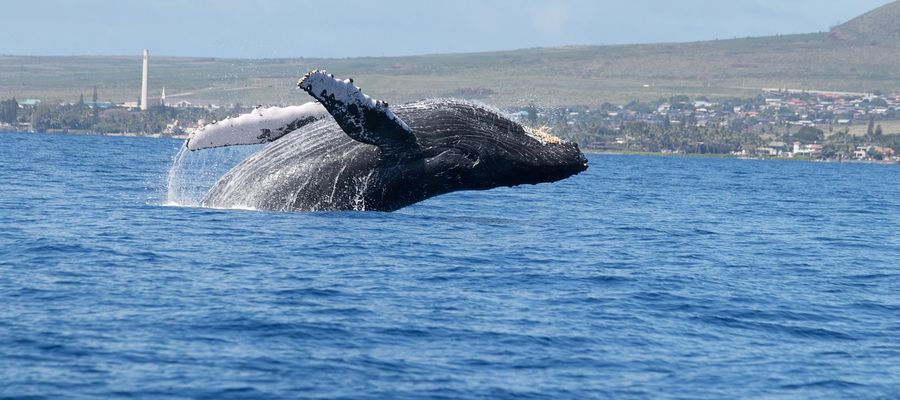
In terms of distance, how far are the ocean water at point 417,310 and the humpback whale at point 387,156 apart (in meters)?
0.36

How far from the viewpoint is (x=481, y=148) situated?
52.9 feet

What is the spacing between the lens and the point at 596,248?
16.8m

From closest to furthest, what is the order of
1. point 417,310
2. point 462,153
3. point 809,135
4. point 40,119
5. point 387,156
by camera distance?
point 417,310, point 387,156, point 462,153, point 40,119, point 809,135

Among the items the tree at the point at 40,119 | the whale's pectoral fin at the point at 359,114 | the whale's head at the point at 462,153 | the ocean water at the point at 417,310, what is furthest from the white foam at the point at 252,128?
the tree at the point at 40,119

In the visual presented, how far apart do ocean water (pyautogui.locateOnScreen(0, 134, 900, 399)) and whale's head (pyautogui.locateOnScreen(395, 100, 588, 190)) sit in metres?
0.85

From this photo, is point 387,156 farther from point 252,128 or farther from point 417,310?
point 417,310

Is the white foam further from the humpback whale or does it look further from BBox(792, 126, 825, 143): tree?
BBox(792, 126, 825, 143): tree

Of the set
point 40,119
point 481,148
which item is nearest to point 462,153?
point 481,148

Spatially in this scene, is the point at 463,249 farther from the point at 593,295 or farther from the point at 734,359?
the point at 734,359

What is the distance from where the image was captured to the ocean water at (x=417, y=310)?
29.8 feet

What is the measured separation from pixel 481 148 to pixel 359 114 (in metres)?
2.03

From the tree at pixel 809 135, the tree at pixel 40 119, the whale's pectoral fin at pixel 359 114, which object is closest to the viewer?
the whale's pectoral fin at pixel 359 114

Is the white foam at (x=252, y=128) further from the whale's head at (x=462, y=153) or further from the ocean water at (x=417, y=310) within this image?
the whale's head at (x=462, y=153)

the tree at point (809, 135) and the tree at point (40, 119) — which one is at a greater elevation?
the tree at point (809, 135)
